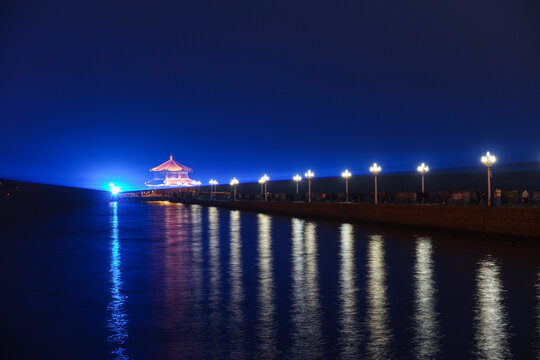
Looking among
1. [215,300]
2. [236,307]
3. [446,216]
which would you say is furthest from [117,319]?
[446,216]

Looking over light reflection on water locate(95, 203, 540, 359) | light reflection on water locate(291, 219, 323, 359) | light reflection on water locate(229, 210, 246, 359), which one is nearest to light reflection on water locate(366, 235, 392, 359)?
light reflection on water locate(95, 203, 540, 359)

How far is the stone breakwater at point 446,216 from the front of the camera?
2319 cm

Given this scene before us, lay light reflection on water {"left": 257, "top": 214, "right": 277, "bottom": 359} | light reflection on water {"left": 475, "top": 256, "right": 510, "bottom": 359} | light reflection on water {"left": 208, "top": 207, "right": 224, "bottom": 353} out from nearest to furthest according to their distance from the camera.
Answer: light reflection on water {"left": 475, "top": 256, "right": 510, "bottom": 359} → light reflection on water {"left": 257, "top": 214, "right": 277, "bottom": 359} → light reflection on water {"left": 208, "top": 207, "right": 224, "bottom": 353}

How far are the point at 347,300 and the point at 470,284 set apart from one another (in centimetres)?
328

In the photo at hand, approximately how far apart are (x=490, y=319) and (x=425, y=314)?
3.09 ft

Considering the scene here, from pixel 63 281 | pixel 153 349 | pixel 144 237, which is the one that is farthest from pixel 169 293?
pixel 144 237

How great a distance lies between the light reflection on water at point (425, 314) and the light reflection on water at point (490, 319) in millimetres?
550

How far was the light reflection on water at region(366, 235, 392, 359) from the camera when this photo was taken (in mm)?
7047

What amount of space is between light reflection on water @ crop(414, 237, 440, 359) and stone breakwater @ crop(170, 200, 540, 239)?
30.0 ft

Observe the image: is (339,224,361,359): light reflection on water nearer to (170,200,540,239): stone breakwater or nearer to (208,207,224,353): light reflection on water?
(208,207,224,353): light reflection on water

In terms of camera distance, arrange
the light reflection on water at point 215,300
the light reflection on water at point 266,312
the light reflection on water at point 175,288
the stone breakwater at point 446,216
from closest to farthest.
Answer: the light reflection on water at point 266,312, the light reflection on water at point 215,300, the light reflection on water at point 175,288, the stone breakwater at point 446,216

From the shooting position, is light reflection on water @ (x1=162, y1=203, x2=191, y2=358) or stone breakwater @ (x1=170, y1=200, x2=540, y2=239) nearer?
light reflection on water @ (x1=162, y1=203, x2=191, y2=358)

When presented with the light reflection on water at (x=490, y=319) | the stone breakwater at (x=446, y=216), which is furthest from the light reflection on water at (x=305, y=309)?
the stone breakwater at (x=446, y=216)

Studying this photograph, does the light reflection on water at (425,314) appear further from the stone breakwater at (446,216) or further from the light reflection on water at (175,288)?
the stone breakwater at (446,216)
